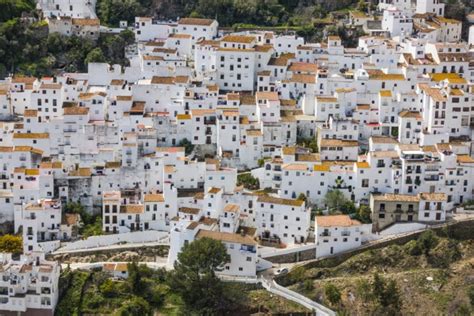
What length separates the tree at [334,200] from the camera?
3851 centimetres

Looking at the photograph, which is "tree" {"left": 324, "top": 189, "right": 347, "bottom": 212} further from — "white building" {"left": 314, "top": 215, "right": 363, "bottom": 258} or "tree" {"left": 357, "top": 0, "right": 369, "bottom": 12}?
"tree" {"left": 357, "top": 0, "right": 369, "bottom": 12}

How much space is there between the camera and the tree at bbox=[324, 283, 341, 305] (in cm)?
3503

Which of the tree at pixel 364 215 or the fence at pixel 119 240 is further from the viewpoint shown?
the tree at pixel 364 215

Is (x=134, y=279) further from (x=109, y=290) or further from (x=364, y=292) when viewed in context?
(x=364, y=292)

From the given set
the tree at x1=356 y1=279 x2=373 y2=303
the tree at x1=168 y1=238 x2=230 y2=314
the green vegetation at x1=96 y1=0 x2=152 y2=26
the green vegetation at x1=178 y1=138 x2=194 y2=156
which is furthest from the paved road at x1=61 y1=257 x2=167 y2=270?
the green vegetation at x1=96 y1=0 x2=152 y2=26

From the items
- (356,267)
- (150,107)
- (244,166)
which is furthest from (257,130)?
(356,267)

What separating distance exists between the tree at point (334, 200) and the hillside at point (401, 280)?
98.5 inches

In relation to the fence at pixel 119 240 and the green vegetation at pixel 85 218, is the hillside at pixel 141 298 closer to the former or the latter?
the fence at pixel 119 240

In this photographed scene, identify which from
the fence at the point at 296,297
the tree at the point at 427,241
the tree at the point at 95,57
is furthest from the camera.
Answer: the tree at the point at 95,57

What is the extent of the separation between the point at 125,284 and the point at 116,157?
7.15 meters

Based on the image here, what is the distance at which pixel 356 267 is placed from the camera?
1443 inches

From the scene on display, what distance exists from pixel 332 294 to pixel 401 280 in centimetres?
284

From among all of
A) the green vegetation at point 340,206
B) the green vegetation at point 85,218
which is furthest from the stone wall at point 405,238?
the green vegetation at point 85,218

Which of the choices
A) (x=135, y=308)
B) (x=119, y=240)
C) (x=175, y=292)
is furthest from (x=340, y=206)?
(x=135, y=308)
